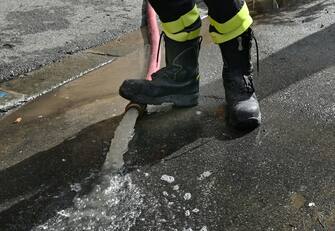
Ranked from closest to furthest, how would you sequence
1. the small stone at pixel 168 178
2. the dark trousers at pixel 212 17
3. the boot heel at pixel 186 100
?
the small stone at pixel 168 178, the dark trousers at pixel 212 17, the boot heel at pixel 186 100

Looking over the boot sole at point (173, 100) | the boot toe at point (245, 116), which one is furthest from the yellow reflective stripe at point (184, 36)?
the boot toe at point (245, 116)

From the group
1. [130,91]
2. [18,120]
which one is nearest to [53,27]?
[18,120]

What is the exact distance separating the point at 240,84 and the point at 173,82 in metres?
0.34

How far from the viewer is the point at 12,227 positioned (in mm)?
1828

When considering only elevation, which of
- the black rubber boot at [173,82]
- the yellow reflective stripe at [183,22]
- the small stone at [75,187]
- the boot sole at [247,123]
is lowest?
the boot sole at [247,123]

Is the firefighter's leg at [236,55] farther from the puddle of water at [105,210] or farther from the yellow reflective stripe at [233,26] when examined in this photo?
the puddle of water at [105,210]

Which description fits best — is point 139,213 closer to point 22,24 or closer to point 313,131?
point 313,131

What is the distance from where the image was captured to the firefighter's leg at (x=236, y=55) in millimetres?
2322

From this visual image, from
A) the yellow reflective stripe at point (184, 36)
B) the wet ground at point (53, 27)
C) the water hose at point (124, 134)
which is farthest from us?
the wet ground at point (53, 27)

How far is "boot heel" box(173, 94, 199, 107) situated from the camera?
258 centimetres

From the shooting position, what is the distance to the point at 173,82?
255 centimetres

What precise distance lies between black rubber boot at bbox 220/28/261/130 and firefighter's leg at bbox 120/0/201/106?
0.56ft

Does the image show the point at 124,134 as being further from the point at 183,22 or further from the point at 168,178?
the point at 183,22

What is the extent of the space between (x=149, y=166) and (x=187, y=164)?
6.5 inches
